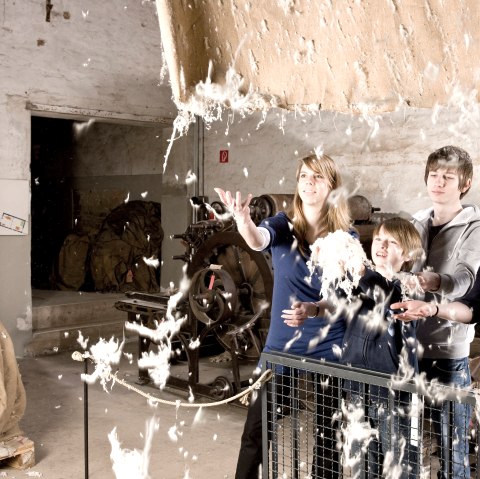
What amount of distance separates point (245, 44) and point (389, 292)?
69.4 inches

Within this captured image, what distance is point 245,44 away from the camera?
51cm

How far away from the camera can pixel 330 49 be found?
19.6 inches

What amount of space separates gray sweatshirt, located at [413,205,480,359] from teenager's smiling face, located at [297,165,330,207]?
433mm

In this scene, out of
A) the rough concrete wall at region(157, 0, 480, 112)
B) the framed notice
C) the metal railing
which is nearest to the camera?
the rough concrete wall at region(157, 0, 480, 112)

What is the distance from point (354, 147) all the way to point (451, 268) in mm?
3980

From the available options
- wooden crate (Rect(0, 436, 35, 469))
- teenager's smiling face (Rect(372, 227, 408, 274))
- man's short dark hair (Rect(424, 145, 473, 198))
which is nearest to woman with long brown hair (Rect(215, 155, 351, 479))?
teenager's smiling face (Rect(372, 227, 408, 274))

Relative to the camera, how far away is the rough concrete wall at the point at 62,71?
6.03 meters

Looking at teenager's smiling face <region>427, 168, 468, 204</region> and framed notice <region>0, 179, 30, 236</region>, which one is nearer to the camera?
teenager's smiling face <region>427, 168, 468, 204</region>

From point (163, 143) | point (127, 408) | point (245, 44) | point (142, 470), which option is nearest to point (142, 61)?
point (163, 143)

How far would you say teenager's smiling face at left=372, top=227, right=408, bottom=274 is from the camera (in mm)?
2061

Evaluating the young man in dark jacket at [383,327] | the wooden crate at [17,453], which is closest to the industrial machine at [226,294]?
the wooden crate at [17,453]

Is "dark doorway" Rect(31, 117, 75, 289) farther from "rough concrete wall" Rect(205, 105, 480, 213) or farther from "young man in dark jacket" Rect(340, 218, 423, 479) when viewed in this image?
"young man in dark jacket" Rect(340, 218, 423, 479)

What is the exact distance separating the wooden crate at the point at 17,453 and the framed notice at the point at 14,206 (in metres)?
2.95

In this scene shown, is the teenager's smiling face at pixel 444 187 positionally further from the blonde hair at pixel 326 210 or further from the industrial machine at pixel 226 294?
the industrial machine at pixel 226 294
